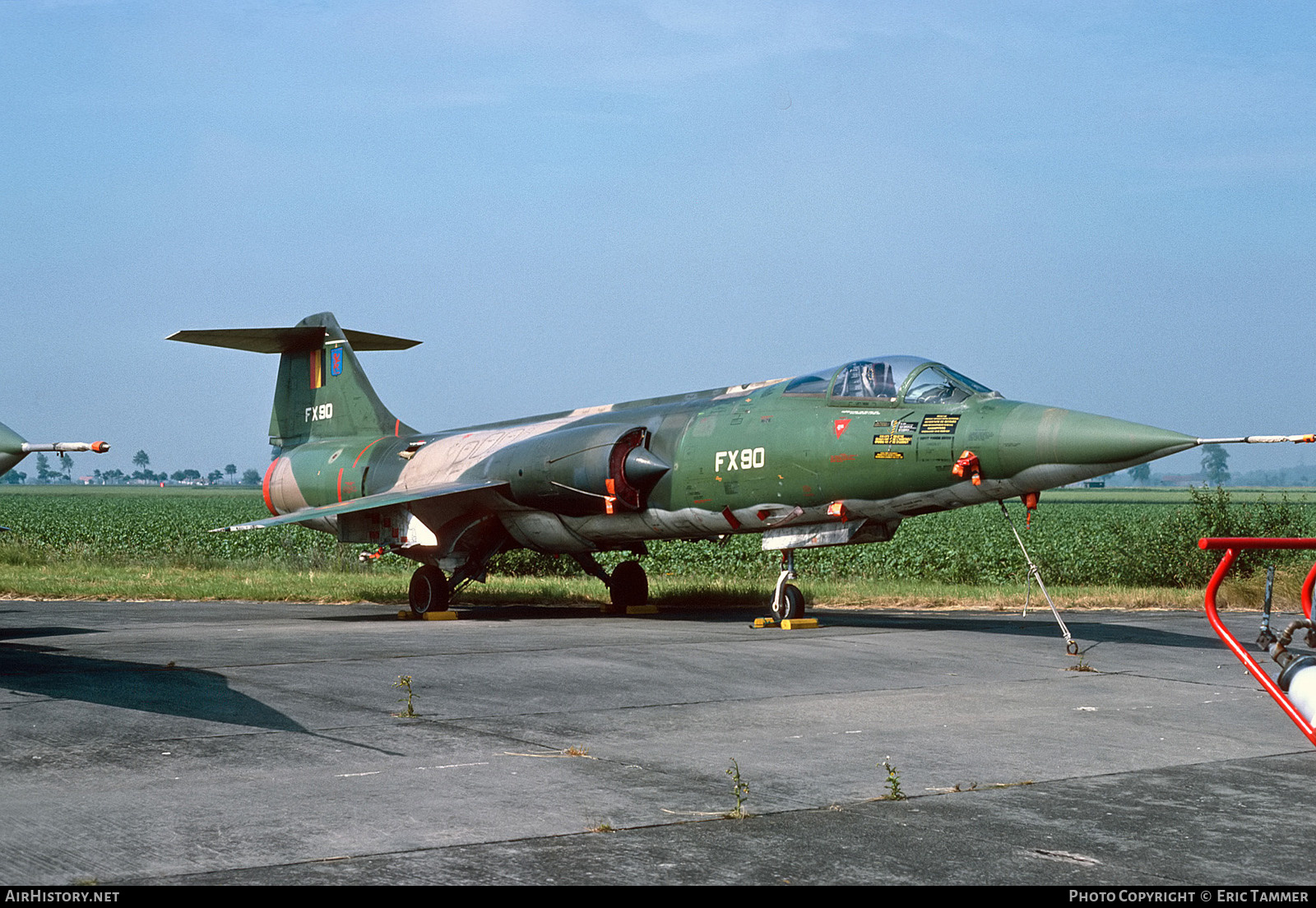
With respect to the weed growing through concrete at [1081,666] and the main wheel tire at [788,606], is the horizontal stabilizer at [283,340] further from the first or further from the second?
the weed growing through concrete at [1081,666]

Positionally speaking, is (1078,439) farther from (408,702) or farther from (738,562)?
(738,562)

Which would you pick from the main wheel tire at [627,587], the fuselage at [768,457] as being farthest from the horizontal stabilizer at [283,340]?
the main wheel tire at [627,587]

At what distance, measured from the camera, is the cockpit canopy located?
14.7m

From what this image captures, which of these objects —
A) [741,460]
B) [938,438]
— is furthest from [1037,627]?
[741,460]

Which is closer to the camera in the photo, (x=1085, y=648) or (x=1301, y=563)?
(x=1085, y=648)

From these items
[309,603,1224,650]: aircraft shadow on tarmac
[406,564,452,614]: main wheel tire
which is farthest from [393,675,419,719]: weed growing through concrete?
[406,564,452,614]: main wheel tire

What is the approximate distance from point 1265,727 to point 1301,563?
1646 centimetres

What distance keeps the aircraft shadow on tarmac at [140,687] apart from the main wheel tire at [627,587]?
9266mm

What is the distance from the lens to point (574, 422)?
1914 cm

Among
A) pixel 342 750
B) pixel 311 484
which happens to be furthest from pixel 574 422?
pixel 342 750

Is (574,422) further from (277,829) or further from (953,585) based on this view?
(277,829)

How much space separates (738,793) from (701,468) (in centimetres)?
1043

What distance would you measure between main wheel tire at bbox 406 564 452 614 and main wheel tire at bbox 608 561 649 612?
255 cm

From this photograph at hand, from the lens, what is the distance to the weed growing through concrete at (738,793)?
20.1 ft
